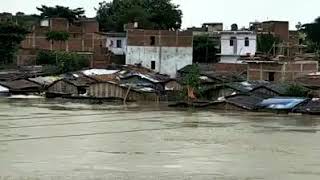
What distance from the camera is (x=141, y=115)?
32875 millimetres

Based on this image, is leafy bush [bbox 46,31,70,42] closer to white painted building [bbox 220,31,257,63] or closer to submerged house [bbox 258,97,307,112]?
white painted building [bbox 220,31,257,63]

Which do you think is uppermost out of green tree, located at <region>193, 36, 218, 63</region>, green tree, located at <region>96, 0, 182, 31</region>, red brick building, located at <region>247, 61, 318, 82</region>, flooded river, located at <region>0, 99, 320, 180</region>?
green tree, located at <region>96, 0, 182, 31</region>

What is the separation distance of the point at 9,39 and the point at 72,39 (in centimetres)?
776

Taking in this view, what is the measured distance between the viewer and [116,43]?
6034 cm

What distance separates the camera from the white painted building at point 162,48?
54438 mm

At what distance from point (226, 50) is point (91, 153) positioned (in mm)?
40871

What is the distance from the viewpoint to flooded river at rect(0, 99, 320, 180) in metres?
16.0

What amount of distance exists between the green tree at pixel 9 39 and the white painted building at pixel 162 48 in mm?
8616

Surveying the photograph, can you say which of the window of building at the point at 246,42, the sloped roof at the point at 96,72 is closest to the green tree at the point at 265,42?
the window of building at the point at 246,42

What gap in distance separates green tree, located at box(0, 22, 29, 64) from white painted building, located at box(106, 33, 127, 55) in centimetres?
879

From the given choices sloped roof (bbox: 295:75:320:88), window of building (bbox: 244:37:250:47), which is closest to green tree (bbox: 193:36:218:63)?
window of building (bbox: 244:37:250:47)

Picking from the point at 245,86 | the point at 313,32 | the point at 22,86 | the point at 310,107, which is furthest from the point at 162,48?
Result: the point at 310,107

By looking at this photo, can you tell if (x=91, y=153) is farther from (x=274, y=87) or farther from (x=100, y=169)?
(x=274, y=87)

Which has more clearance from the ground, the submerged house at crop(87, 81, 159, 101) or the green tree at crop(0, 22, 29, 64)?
the green tree at crop(0, 22, 29, 64)
